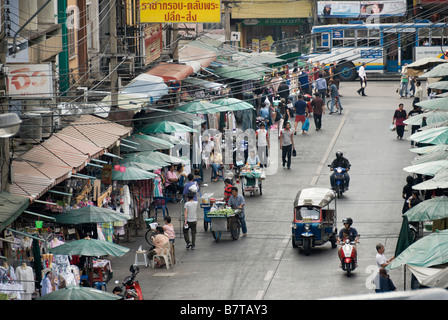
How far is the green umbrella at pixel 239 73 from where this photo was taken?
4025 centimetres

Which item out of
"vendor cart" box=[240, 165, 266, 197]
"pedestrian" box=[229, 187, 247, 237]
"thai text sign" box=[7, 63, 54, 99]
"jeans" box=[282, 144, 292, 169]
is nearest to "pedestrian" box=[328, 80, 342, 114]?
"jeans" box=[282, 144, 292, 169]

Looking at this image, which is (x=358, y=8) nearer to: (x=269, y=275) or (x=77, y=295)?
(x=269, y=275)

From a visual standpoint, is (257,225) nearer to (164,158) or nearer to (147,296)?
(164,158)

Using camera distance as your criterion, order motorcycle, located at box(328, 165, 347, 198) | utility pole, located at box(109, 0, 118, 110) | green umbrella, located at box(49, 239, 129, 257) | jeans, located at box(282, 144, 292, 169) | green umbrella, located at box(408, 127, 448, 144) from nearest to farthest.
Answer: green umbrella, located at box(49, 239, 129, 257)
green umbrella, located at box(408, 127, 448, 144)
utility pole, located at box(109, 0, 118, 110)
motorcycle, located at box(328, 165, 347, 198)
jeans, located at box(282, 144, 292, 169)

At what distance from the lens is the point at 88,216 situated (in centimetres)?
1952

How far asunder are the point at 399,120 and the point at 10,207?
21224 mm

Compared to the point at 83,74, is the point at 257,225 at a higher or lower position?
lower

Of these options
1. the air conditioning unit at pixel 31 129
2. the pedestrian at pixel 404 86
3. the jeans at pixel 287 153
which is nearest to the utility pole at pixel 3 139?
the air conditioning unit at pixel 31 129

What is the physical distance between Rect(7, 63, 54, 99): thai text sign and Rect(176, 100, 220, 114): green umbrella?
11221mm

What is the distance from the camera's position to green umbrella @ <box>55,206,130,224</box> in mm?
19438

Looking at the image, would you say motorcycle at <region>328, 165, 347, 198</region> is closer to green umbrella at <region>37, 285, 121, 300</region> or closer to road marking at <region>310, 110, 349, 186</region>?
road marking at <region>310, 110, 349, 186</region>
